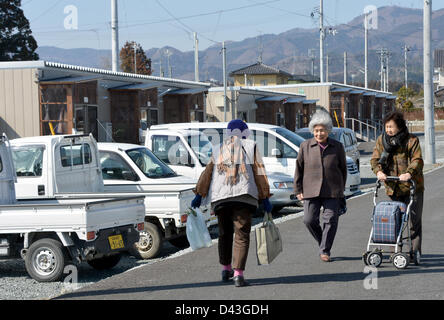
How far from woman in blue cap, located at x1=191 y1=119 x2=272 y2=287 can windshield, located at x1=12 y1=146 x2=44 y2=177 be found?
4.42 metres

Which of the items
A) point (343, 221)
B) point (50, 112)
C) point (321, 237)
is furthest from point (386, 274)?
point (50, 112)


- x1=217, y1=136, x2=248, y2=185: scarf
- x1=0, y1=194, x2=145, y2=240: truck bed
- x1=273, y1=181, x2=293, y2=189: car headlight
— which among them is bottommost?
x1=273, y1=181, x2=293, y2=189: car headlight

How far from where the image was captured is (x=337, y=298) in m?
6.86

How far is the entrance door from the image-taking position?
24406mm

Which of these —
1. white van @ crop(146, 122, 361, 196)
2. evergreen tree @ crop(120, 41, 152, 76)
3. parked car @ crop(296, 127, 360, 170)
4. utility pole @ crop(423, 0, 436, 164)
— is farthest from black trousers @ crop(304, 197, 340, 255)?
evergreen tree @ crop(120, 41, 152, 76)

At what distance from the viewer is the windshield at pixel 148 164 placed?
12.8 meters

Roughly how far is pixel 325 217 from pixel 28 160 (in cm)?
516

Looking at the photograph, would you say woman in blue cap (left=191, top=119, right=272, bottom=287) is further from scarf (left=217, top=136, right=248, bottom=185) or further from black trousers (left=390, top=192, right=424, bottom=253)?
black trousers (left=390, top=192, right=424, bottom=253)

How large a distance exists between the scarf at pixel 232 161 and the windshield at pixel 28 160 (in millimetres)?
4520

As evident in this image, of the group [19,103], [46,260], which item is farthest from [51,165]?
[19,103]

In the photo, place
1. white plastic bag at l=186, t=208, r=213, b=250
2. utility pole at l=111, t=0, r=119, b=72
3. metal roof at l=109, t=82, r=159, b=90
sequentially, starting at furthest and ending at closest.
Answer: utility pole at l=111, t=0, r=119, b=72 → metal roof at l=109, t=82, r=159, b=90 → white plastic bag at l=186, t=208, r=213, b=250

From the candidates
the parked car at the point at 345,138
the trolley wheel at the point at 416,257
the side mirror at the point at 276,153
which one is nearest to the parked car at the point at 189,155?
the side mirror at the point at 276,153
